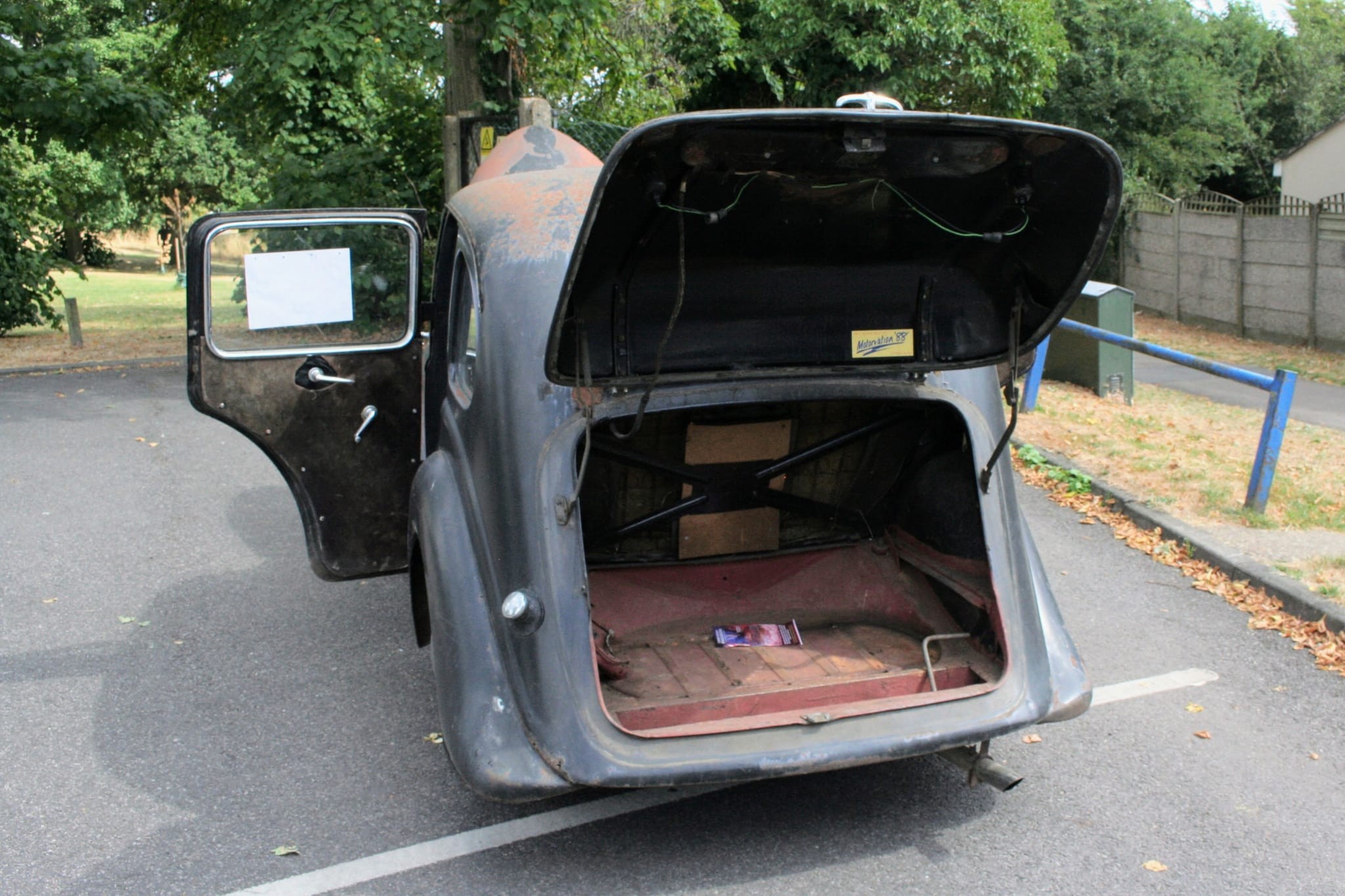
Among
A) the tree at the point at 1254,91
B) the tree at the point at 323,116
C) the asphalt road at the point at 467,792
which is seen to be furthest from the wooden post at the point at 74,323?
the tree at the point at 1254,91

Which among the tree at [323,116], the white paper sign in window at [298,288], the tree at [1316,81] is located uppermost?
the tree at [1316,81]

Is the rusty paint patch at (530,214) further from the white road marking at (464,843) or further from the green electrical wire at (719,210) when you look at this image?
the white road marking at (464,843)

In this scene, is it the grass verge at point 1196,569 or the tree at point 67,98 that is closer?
the grass verge at point 1196,569

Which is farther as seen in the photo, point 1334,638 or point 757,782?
point 1334,638

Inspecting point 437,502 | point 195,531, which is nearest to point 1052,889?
point 437,502

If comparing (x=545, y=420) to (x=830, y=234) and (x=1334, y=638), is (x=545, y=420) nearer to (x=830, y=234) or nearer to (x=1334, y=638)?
(x=830, y=234)

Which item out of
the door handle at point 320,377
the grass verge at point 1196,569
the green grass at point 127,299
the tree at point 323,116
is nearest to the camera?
the door handle at point 320,377

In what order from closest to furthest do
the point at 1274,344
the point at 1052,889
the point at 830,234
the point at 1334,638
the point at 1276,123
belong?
the point at 1052,889 < the point at 830,234 < the point at 1334,638 < the point at 1274,344 < the point at 1276,123

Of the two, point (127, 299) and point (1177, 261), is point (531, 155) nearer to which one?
point (1177, 261)

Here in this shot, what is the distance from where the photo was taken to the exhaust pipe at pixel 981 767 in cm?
357

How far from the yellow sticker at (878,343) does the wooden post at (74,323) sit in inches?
549

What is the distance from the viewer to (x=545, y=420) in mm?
3584

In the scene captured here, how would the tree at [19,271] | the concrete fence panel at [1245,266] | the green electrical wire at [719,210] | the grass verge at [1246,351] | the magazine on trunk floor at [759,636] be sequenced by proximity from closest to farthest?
the green electrical wire at [719,210] → the magazine on trunk floor at [759,636] → the grass verge at [1246,351] → the concrete fence panel at [1245,266] → the tree at [19,271]

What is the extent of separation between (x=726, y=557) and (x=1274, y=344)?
1347cm
